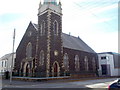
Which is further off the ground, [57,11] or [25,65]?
[57,11]

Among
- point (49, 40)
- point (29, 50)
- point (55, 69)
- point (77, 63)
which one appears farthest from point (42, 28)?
point (77, 63)

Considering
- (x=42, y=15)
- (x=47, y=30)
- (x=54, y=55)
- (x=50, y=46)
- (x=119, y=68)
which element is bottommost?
(x=119, y=68)

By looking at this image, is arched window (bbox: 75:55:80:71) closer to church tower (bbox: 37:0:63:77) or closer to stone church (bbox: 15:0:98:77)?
stone church (bbox: 15:0:98:77)

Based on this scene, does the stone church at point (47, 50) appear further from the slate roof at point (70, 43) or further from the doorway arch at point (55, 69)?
the slate roof at point (70, 43)

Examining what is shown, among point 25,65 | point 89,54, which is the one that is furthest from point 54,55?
point 89,54

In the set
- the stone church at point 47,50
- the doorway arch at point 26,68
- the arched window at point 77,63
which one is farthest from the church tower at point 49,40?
the arched window at point 77,63

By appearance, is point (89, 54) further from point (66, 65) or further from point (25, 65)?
point (25, 65)

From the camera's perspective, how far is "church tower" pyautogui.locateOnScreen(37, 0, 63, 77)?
90.3 ft

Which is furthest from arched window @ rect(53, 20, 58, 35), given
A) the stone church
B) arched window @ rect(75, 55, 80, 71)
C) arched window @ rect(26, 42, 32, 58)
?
arched window @ rect(75, 55, 80, 71)

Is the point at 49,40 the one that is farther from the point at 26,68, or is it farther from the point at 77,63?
the point at 77,63

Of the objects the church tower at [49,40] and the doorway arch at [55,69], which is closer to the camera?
the church tower at [49,40]

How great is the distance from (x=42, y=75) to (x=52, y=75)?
2.08 m

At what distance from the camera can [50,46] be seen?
92.8ft

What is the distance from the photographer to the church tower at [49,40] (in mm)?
27513
